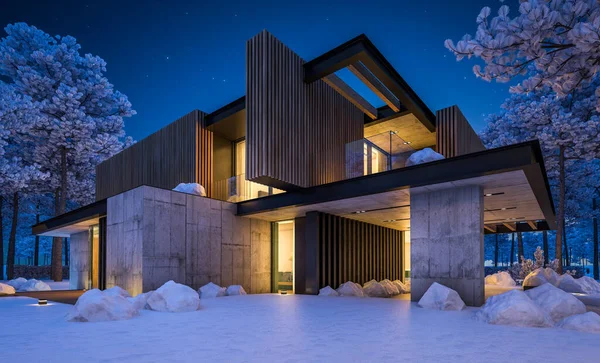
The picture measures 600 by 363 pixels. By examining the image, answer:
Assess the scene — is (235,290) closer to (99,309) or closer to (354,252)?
(354,252)

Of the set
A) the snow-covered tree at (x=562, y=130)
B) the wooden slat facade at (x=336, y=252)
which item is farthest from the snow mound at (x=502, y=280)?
the wooden slat facade at (x=336, y=252)

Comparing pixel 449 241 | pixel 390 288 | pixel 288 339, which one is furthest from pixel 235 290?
pixel 288 339

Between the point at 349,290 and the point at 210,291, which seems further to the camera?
the point at 349,290

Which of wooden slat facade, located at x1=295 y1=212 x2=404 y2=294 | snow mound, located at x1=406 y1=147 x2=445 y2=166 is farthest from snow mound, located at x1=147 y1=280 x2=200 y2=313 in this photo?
snow mound, located at x1=406 y1=147 x2=445 y2=166

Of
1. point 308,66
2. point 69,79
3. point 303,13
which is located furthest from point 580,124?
point 303,13

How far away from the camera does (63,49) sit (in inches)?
978

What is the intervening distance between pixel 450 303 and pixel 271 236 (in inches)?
345

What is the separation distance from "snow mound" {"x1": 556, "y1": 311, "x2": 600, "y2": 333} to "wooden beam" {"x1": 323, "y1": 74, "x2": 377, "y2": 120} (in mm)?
9977

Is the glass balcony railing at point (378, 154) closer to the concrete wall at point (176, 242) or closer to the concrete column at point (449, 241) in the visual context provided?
the concrete column at point (449, 241)

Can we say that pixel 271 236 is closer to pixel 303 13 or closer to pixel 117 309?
pixel 117 309

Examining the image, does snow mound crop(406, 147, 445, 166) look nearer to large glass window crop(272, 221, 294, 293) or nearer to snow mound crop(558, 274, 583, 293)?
large glass window crop(272, 221, 294, 293)

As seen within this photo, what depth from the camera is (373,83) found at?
46.9 feet

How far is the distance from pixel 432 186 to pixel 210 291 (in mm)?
7546

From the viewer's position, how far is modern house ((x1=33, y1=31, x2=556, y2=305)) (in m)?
10.2
